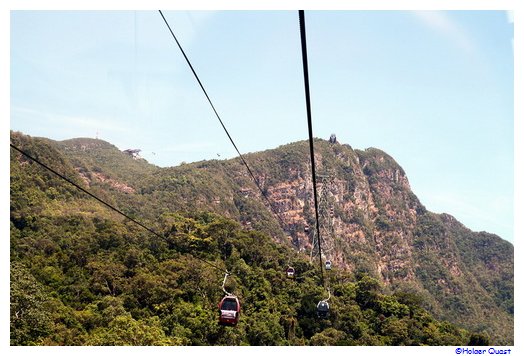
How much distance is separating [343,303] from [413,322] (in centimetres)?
759

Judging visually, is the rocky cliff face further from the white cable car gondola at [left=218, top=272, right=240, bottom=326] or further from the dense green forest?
the white cable car gondola at [left=218, top=272, right=240, bottom=326]

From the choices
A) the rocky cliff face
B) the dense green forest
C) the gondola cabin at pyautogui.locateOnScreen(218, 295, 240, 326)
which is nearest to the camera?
the gondola cabin at pyautogui.locateOnScreen(218, 295, 240, 326)

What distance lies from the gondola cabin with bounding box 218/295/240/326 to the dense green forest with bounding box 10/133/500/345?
1179 cm

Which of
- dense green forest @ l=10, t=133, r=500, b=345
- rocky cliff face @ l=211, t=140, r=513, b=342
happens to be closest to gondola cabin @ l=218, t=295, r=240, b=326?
dense green forest @ l=10, t=133, r=500, b=345

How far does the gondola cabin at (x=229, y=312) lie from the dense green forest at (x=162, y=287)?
464 inches

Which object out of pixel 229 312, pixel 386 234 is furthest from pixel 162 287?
pixel 386 234

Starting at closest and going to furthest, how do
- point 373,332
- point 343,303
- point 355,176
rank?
point 373,332
point 343,303
point 355,176

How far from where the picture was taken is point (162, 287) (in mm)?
39250

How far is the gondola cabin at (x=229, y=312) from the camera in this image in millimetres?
17672

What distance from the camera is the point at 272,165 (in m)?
140

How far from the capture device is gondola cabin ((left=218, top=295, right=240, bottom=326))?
58.0 ft

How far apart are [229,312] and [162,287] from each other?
2280 cm

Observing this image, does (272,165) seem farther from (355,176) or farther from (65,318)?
(65,318)
